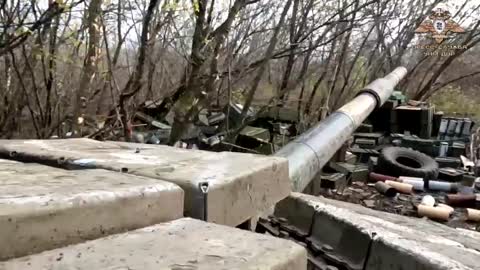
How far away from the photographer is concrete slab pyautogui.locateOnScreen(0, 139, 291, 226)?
1.45m

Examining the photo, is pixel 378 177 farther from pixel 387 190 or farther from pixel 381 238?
pixel 381 238

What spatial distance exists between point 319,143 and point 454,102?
613 inches

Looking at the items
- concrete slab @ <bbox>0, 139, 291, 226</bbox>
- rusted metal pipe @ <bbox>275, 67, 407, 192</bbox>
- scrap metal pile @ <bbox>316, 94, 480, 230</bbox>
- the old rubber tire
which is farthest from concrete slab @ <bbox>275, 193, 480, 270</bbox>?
the old rubber tire

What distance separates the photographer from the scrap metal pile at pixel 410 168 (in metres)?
7.15

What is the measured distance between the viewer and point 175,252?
1.09m

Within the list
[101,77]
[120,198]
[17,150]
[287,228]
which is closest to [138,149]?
[17,150]

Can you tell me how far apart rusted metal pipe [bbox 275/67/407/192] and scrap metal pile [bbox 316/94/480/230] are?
3.99 ft

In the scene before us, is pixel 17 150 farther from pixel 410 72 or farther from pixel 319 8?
pixel 410 72

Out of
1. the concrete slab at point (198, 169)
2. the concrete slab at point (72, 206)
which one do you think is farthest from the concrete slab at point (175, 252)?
the concrete slab at point (198, 169)

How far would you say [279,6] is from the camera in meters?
8.20

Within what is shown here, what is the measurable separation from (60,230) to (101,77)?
5007mm

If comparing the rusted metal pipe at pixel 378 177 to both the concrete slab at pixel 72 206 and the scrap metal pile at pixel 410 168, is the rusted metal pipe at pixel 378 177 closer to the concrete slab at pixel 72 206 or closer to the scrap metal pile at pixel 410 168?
the scrap metal pile at pixel 410 168

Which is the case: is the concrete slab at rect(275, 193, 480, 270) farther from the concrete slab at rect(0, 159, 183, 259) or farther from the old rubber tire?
the old rubber tire

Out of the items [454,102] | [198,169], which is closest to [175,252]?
[198,169]
